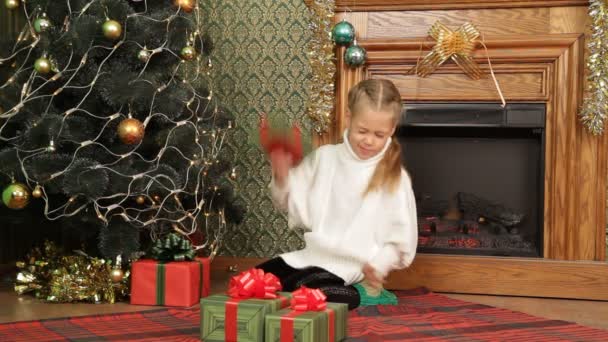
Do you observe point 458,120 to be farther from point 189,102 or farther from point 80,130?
point 80,130

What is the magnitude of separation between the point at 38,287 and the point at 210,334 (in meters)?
1.18

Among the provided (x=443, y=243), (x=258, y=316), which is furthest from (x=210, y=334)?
(x=443, y=243)

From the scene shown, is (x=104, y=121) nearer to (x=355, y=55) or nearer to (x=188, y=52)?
(x=188, y=52)

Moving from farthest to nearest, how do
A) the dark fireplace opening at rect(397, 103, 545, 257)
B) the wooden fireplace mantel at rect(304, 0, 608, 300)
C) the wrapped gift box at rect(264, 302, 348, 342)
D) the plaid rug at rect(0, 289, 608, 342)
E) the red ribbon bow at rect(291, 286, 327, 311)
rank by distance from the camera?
the dark fireplace opening at rect(397, 103, 545, 257) < the wooden fireplace mantel at rect(304, 0, 608, 300) < the plaid rug at rect(0, 289, 608, 342) < the red ribbon bow at rect(291, 286, 327, 311) < the wrapped gift box at rect(264, 302, 348, 342)

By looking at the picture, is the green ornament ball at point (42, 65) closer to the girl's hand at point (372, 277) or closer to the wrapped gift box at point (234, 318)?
the wrapped gift box at point (234, 318)

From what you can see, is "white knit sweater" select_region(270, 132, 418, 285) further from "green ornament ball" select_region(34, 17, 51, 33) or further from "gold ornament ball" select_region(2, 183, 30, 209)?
"green ornament ball" select_region(34, 17, 51, 33)

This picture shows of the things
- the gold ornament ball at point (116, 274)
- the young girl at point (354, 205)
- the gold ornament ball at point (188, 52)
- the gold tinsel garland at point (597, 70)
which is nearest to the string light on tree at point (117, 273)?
the gold ornament ball at point (116, 274)

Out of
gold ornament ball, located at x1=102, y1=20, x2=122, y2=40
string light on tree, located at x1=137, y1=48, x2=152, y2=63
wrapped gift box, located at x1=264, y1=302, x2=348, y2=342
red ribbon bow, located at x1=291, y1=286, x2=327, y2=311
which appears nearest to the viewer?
wrapped gift box, located at x1=264, y1=302, x2=348, y2=342

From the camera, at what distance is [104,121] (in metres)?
2.84

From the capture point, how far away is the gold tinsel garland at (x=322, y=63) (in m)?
3.30

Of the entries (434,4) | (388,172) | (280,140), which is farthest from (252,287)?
(434,4)

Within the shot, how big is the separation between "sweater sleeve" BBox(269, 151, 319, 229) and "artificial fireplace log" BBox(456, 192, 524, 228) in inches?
33.8

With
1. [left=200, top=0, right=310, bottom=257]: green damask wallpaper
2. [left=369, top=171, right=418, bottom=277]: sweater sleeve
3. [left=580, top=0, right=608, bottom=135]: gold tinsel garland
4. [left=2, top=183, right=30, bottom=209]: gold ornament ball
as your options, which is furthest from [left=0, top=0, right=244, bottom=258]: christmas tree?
[left=580, top=0, right=608, bottom=135]: gold tinsel garland

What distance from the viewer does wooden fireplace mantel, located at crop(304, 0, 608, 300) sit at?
3.15 m
